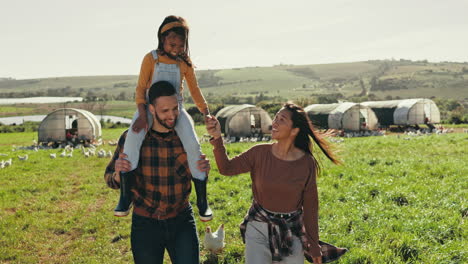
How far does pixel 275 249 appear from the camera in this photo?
12.0ft

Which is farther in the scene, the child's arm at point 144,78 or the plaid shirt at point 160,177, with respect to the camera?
the child's arm at point 144,78

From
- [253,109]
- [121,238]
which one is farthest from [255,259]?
[253,109]

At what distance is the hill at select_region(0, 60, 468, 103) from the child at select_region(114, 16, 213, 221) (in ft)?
315

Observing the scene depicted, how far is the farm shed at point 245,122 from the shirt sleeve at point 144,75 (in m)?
28.5

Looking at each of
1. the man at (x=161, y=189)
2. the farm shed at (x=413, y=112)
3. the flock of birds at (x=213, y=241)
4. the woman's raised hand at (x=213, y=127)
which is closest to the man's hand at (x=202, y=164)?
the man at (x=161, y=189)

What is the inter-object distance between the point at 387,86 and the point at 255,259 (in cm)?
12626

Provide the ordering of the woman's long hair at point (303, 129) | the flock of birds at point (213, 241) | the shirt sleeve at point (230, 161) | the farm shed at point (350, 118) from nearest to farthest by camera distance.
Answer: the shirt sleeve at point (230, 161)
the woman's long hair at point (303, 129)
the flock of birds at point (213, 241)
the farm shed at point (350, 118)

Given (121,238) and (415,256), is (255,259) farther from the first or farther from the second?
(121,238)

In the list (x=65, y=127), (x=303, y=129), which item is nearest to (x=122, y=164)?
(x=303, y=129)

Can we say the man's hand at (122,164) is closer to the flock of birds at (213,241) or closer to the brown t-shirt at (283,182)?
the brown t-shirt at (283,182)

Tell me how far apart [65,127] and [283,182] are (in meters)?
30.4

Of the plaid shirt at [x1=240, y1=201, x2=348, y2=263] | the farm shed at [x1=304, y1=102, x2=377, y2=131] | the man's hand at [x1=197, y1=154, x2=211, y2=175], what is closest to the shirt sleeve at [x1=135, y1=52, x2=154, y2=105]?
the man's hand at [x1=197, y1=154, x2=211, y2=175]

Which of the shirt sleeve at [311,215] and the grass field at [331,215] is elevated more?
the shirt sleeve at [311,215]

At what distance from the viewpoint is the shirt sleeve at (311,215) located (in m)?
3.83
